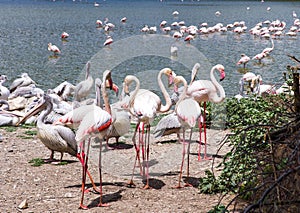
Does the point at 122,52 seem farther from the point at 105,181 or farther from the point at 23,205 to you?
the point at 23,205

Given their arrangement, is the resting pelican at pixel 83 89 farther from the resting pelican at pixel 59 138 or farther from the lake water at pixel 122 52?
the resting pelican at pixel 59 138

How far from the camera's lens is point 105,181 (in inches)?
214

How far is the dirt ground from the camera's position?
4.63 metres

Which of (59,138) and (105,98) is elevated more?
(105,98)

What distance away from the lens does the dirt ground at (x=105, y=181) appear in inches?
182

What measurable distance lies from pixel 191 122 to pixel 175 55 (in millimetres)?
13165

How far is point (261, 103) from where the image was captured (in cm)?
667

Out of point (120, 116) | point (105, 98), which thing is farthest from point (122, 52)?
point (105, 98)

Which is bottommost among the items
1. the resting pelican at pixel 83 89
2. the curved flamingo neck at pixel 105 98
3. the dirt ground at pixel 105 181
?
the dirt ground at pixel 105 181

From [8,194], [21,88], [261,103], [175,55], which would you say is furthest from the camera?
[175,55]

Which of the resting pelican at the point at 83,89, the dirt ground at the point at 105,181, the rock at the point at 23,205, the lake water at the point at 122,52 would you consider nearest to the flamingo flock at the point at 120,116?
the resting pelican at the point at 83,89

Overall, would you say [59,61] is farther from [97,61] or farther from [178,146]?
[178,146]

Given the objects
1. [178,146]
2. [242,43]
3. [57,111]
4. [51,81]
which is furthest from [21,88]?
[242,43]

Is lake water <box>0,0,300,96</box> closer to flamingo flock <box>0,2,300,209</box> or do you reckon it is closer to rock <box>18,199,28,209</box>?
flamingo flock <box>0,2,300,209</box>
